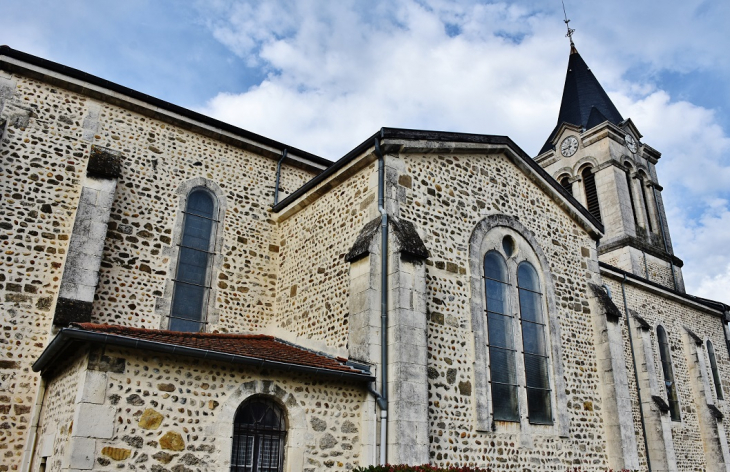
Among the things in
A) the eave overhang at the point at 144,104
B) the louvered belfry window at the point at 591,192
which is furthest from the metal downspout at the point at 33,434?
the louvered belfry window at the point at 591,192

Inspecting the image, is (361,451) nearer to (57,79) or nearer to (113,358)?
(113,358)

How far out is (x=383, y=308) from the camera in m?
8.11

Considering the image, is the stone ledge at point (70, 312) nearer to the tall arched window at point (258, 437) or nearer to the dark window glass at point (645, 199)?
the tall arched window at point (258, 437)

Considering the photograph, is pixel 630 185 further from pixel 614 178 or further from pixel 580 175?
pixel 580 175

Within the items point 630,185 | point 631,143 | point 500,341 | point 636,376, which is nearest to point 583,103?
point 631,143

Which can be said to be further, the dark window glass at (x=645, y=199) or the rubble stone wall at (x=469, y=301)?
the dark window glass at (x=645, y=199)

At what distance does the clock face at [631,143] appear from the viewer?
25328 mm

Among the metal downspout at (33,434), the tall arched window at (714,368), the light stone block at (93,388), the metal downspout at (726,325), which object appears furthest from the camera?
the metal downspout at (726,325)

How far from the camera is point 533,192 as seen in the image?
11.4 metres

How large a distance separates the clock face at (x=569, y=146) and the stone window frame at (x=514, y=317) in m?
16.5

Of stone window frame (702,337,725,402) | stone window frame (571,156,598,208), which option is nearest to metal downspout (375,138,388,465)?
stone window frame (702,337,725,402)

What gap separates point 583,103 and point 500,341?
69.8ft

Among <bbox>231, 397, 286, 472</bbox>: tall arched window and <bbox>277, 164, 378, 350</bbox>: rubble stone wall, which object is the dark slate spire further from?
<bbox>231, 397, 286, 472</bbox>: tall arched window

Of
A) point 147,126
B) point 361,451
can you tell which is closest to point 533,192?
point 361,451
